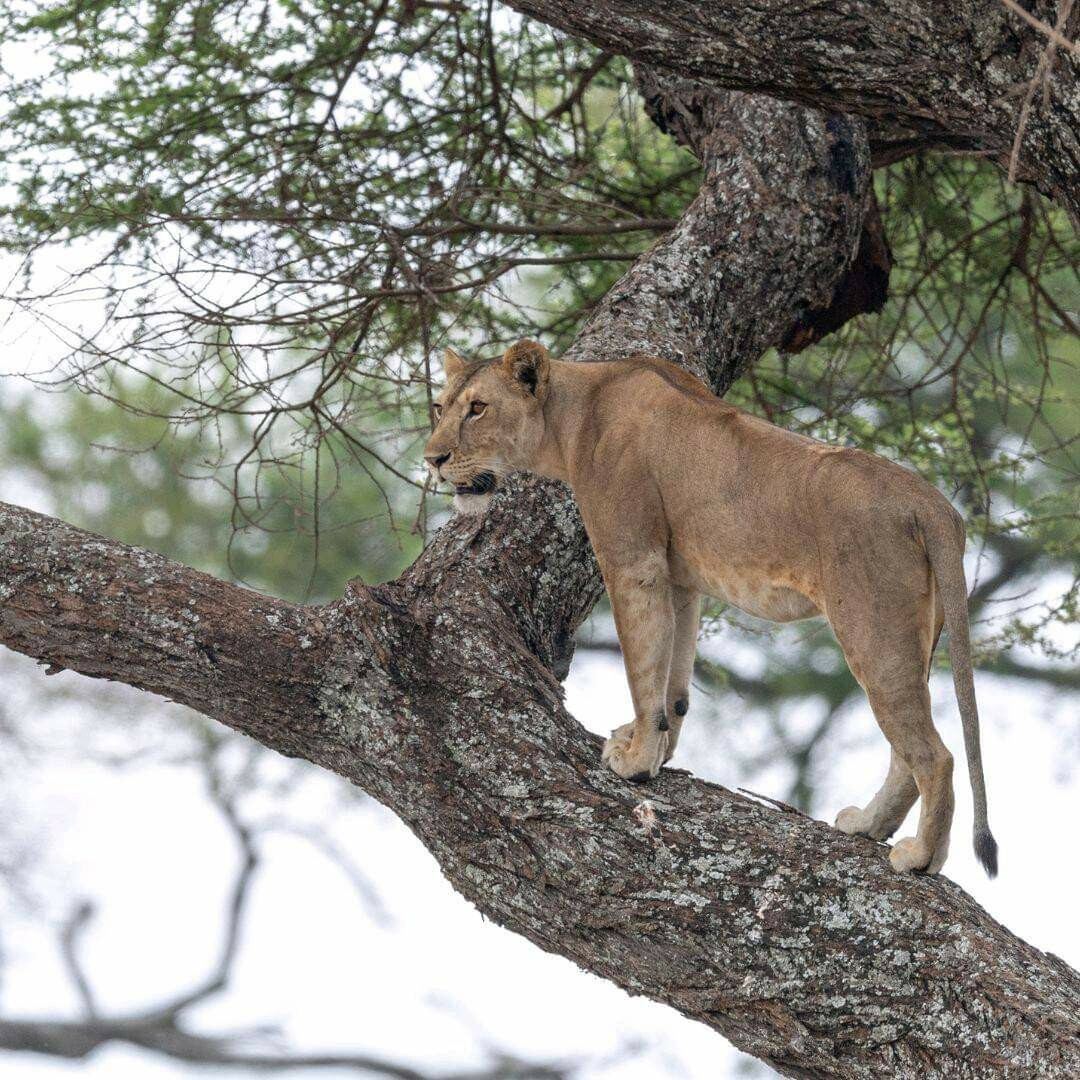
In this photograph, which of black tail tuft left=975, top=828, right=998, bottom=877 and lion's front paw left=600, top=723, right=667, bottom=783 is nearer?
black tail tuft left=975, top=828, right=998, bottom=877

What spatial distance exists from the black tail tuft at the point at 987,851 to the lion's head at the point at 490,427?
1.53 meters

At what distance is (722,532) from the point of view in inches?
138

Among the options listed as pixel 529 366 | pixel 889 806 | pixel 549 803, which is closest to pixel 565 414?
pixel 529 366

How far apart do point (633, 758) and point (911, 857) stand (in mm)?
687

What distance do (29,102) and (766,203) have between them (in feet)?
11.9

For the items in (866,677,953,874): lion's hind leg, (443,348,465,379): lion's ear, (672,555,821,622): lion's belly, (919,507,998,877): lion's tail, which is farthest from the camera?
(443,348,465,379): lion's ear

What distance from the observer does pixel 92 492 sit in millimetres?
15750

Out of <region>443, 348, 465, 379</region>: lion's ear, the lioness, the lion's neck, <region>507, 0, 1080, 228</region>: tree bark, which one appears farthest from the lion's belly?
<region>507, 0, 1080, 228</region>: tree bark

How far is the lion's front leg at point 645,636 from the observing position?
3629 millimetres

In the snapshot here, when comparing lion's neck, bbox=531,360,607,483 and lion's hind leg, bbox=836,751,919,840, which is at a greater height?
lion's neck, bbox=531,360,607,483

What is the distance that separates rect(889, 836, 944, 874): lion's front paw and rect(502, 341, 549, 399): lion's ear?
4.91 ft

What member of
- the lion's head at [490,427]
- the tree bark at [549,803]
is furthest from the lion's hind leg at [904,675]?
the lion's head at [490,427]

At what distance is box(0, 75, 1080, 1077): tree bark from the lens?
2990 mm

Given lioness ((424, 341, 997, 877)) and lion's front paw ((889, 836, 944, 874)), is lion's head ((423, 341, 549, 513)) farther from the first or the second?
lion's front paw ((889, 836, 944, 874))
